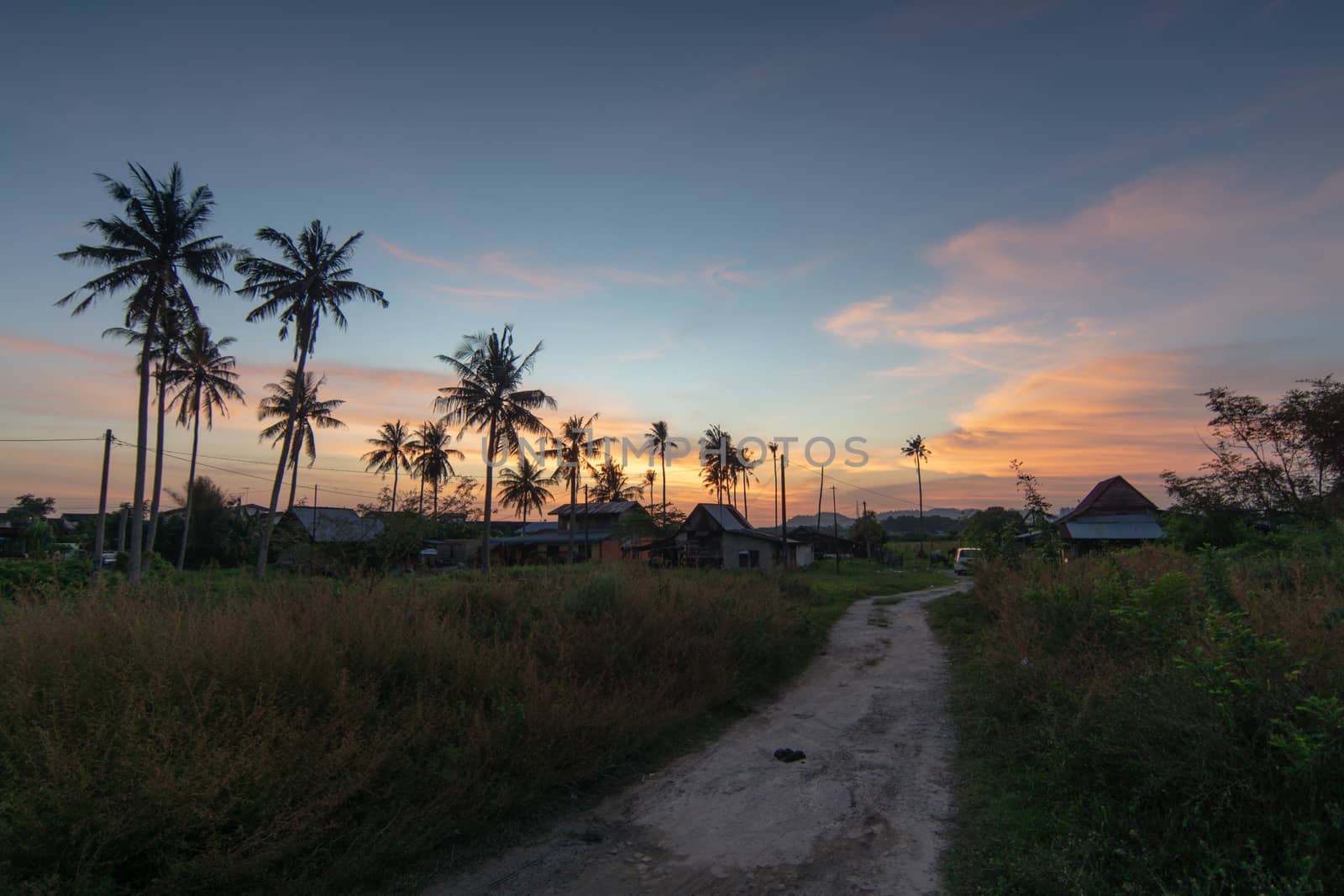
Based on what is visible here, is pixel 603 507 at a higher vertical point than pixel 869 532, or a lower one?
higher

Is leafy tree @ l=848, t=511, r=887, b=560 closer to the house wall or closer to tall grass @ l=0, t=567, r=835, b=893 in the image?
the house wall

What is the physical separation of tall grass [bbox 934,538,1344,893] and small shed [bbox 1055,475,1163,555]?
25.2 metres

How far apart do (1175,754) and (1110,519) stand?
33.5 metres

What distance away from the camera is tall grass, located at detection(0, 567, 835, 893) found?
3.93m

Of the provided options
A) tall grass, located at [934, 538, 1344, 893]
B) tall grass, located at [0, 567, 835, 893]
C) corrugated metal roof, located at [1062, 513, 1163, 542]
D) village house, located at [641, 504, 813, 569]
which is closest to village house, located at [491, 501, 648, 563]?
village house, located at [641, 504, 813, 569]

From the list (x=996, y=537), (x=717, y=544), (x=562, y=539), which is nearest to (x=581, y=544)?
(x=562, y=539)

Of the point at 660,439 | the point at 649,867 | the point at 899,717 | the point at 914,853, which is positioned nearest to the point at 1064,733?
the point at 914,853

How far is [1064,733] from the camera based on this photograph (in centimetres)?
588

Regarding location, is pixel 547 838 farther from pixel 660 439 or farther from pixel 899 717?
pixel 660 439

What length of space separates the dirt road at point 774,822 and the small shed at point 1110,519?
25.7 meters

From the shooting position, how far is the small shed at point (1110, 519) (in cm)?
3041

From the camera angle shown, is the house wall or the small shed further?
the house wall

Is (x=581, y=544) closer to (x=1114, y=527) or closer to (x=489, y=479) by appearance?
(x=489, y=479)

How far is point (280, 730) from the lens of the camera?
15.9ft
